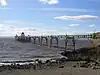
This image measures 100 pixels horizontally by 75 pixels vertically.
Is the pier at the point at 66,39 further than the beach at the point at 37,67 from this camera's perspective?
Yes

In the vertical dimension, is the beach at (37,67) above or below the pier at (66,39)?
below

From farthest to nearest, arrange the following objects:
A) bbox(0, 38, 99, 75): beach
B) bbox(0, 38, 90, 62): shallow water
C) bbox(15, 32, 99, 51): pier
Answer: bbox(15, 32, 99, 51): pier, bbox(0, 38, 90, 62): shallow water, bbox(0, 38, 99, 75): beach

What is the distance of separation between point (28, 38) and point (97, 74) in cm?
11486

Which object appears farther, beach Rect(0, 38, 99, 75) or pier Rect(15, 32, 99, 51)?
pier Rect(15, 32, 99, 51)

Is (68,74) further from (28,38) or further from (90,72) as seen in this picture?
(28,38)

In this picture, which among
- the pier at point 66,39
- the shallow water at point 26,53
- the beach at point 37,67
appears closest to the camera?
the beach at point 37,67

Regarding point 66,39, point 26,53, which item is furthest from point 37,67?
point 66,39

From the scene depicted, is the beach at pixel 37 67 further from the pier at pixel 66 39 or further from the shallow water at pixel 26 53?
the pier at pixel 66 39

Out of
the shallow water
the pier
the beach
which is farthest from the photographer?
the pier

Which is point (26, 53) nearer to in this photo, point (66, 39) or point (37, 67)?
point (66, 39)

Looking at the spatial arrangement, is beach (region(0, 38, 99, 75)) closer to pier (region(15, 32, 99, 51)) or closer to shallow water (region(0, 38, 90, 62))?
shallow water (region(0, 38, 90, 62))

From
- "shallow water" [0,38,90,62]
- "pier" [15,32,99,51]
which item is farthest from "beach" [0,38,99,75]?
"pier" [15,32,99,51]

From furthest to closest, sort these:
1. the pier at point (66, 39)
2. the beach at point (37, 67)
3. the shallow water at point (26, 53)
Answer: the pier at point (66, 39)
the shallow water at point (26, 53)
the beach at point (37, 67)

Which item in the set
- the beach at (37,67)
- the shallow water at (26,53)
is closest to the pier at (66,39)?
the shallow water at (26,53)
